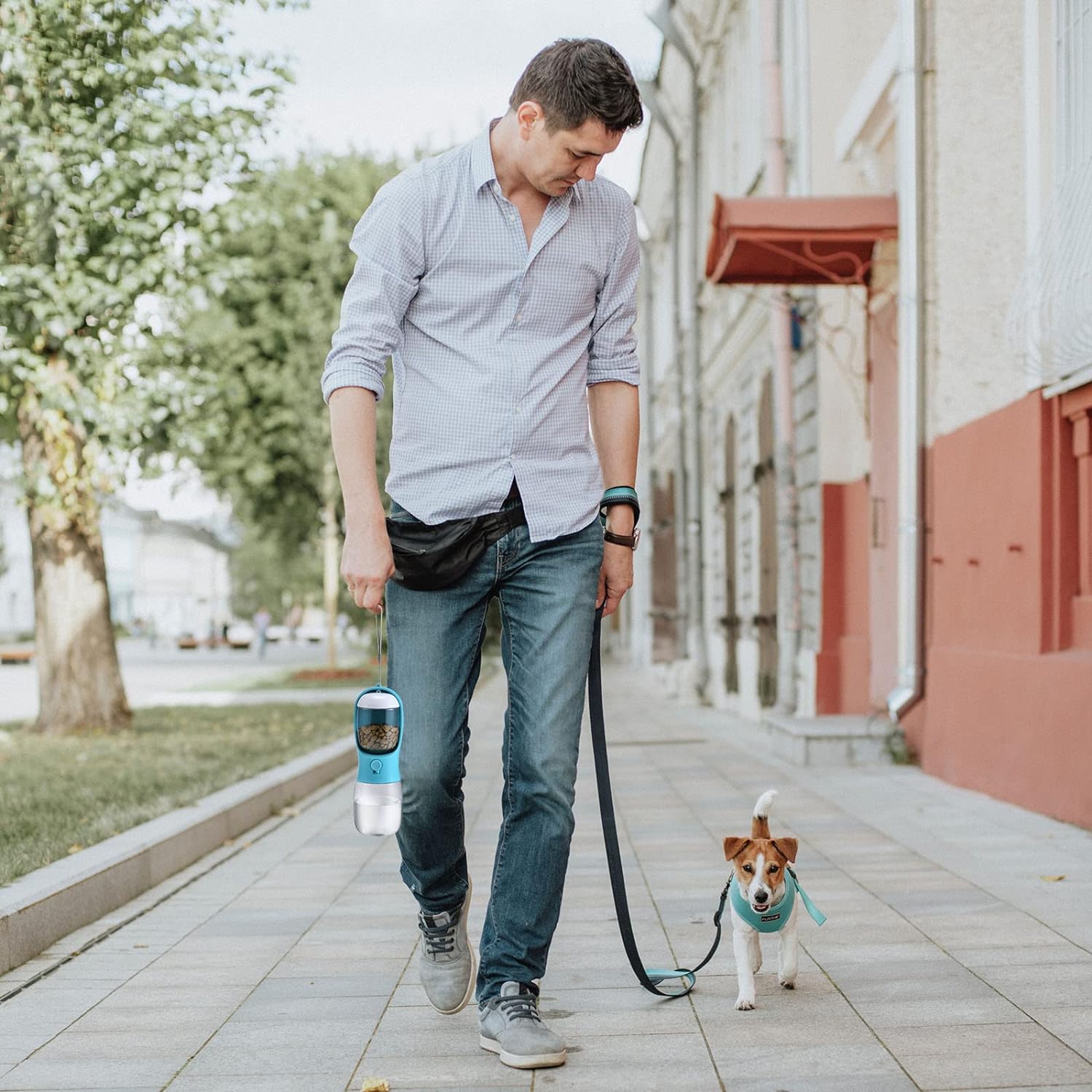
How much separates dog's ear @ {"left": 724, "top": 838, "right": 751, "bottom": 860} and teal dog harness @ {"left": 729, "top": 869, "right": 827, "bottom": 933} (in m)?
0.07

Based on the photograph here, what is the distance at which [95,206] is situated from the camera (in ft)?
37.0

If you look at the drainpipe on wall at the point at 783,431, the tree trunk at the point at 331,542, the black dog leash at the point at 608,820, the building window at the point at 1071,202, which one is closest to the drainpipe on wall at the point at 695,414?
A: the drainpipe on wall at the point at 783,431

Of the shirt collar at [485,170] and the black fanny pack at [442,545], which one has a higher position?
the shirt collar at [485,170]

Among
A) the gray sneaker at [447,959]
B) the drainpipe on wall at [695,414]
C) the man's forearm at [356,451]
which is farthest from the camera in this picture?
the drainpipe on wall at [695,414]

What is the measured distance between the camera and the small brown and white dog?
367 centimetres

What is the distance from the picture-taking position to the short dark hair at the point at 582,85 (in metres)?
3.11

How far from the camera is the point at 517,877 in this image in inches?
132

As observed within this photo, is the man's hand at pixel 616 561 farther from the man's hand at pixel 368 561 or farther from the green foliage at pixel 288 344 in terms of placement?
the green foliage at pixel 288 344

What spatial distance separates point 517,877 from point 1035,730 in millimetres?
4445

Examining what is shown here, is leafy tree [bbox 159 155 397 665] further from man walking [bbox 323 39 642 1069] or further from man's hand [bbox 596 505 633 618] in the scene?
man walking [bbox 323 39 642 1069]

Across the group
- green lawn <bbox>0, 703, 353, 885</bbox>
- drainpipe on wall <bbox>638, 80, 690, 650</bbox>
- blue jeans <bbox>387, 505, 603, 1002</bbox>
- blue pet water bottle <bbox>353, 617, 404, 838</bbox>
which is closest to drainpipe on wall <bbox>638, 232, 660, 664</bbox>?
drainpipe on wall <bbox>638, 80, 690, 650</bbox>

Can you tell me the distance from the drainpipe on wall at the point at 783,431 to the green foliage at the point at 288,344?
1315 cm

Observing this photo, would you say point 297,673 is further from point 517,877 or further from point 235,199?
point 517,877

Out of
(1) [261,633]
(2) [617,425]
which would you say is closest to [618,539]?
(2) [617,425]
